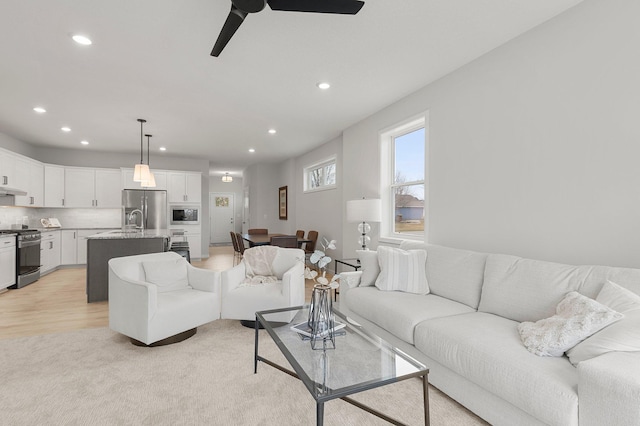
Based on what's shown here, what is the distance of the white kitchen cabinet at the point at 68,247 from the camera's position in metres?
6.87

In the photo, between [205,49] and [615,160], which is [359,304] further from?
[205,49]

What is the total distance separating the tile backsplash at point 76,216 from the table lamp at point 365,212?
6.05 meters

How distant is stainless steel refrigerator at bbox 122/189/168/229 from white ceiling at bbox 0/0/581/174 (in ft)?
7.54

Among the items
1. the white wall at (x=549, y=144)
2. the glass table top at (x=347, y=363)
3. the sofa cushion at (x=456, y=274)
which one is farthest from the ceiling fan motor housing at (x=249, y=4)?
the sofa cushion at (x=456, y=274)

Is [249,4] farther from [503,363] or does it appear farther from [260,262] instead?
[260,262]

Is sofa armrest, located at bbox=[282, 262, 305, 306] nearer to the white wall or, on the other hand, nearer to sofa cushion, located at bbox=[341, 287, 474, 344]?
sofa cushion, located at bbox=[341, 287, 474, 344]

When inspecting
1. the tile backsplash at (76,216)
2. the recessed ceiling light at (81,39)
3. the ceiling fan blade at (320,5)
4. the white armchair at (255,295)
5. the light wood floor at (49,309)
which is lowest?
the light wood floor at (49,309)

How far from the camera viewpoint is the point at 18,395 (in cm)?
215

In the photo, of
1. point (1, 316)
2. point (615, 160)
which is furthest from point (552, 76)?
point (1, 316)

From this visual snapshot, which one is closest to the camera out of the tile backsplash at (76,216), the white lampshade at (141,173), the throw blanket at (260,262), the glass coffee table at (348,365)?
the glass coffee table at (348,365)

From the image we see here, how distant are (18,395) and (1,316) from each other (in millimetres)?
2381

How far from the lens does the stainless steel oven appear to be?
5.13m

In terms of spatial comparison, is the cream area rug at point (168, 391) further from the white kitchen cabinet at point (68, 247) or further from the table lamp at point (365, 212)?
the white kitchen cabinet at point (68, 247)

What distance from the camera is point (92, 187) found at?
7246 millimetres
